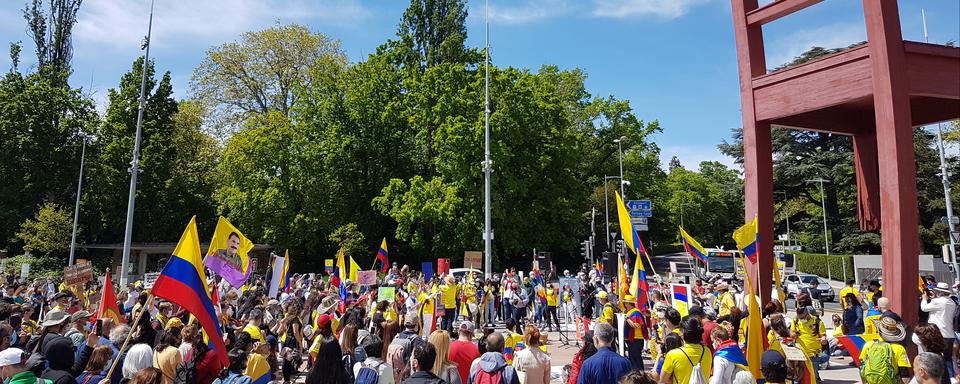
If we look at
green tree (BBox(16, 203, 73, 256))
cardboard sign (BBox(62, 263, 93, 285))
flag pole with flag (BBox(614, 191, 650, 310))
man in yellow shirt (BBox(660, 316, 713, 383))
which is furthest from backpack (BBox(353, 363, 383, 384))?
green tree (BBox(16, 203, 73, 256))

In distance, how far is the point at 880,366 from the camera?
5430 millimetres

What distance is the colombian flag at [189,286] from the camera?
19.7 ft

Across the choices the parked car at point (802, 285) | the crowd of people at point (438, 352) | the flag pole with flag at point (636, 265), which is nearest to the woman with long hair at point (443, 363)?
the crowd of people at point (438, 352)

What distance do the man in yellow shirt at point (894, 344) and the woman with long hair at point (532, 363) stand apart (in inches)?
123

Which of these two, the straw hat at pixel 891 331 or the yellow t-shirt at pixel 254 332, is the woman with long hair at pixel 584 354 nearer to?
the straw hat at pixel 891 331

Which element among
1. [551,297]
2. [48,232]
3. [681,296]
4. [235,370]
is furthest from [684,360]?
[48,232]

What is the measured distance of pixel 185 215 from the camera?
141 feet

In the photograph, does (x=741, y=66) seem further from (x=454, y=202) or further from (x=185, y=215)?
(x=185, y=215)

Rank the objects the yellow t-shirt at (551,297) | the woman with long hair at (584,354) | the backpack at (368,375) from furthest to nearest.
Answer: the yellow t-shirt at (551,297) < the woman with long hair at (584,354) < the backpack at (368,375)

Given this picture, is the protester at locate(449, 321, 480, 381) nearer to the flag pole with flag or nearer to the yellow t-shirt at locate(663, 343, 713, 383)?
the yellow t-shirt at locate(663, 343, 713, 383)

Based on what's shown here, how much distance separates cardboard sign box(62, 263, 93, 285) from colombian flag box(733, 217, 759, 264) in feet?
49.2

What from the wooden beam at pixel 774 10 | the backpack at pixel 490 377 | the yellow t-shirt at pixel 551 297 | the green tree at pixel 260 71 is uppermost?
the green tree at pixel 260 71

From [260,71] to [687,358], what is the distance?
42350mm

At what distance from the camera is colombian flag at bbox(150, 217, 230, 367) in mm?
6004
